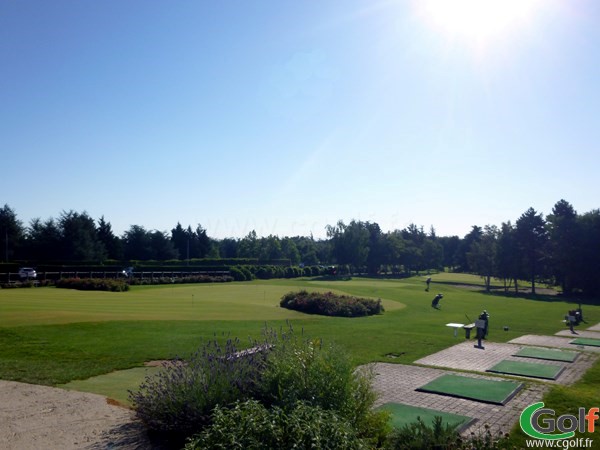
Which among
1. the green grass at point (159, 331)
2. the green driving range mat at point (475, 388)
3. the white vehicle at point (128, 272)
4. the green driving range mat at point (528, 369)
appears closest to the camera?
the green driving range mat at point (475, 388)

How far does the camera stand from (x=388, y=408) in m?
8.99

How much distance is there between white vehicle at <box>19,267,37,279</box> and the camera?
147 ft

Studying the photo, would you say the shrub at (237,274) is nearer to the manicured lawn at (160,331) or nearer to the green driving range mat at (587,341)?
the manicured lawn at (160,331)

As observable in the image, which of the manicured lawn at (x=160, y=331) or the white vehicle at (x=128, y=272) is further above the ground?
the white vehicle at (x=128, y=272)

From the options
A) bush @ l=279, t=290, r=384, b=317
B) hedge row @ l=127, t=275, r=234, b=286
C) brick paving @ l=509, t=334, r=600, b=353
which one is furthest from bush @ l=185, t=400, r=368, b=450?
hedge row @ l=127, t=275, r=234, b=286

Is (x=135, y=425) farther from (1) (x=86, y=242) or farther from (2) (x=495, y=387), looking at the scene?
(1) (x=86, y=242)

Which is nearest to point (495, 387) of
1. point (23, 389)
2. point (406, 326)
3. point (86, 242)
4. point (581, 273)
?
point (23, 389)

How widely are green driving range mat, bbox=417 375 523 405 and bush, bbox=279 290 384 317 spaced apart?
53.1ft

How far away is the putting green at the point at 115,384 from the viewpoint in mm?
9630

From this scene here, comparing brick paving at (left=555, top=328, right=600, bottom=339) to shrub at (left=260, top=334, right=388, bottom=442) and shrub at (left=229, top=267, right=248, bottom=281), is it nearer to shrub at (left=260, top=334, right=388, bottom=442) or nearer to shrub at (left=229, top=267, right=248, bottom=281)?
shrub at (left=260, top=334, right=388, bottom=442)

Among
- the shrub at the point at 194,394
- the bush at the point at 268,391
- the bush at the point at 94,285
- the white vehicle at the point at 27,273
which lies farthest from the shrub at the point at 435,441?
the white vehicle at the point at 27,273

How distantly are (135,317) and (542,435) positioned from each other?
17727mm

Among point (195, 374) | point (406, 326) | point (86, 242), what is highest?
point (86, 242)

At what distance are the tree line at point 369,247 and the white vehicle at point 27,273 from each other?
8416 millimetres
